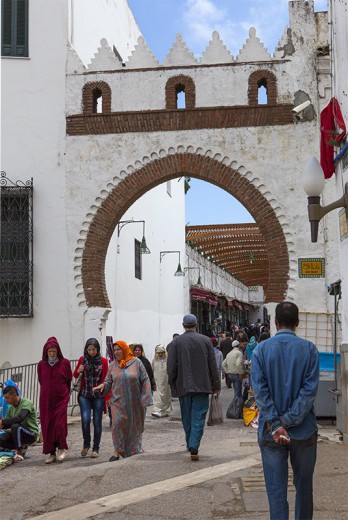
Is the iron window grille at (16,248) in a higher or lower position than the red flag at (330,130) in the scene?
lower

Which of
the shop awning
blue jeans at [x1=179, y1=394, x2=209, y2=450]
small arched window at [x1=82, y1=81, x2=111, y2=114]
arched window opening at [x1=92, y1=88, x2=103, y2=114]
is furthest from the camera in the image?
the shop awning

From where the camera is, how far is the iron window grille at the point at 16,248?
12.4 m

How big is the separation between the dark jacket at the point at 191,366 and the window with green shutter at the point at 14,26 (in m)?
7.92

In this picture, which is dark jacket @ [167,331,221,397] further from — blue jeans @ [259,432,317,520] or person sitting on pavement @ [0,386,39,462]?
blue jeans @ [259,432,317,520]

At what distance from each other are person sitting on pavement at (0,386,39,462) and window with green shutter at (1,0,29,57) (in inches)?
287

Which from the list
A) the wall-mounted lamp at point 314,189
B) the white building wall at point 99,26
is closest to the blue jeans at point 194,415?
the wall-mounted lamp at point 314,189

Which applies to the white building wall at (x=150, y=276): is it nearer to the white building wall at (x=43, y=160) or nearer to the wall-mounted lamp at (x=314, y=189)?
the white building wall at (x=43, y=160)

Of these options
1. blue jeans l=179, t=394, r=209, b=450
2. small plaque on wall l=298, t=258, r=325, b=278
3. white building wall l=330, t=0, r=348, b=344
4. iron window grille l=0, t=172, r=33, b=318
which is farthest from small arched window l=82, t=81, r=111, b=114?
blue jeans l=179, t=394, r=209, b=450

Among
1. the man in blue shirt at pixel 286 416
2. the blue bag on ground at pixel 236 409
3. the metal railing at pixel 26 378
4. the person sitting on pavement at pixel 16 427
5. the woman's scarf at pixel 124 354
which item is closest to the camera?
the man in blue shirt at pixel 286 416

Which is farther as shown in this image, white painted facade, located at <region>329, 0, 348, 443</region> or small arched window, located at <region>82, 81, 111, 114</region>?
small arched window, located at <region>82, 81, 111, 114</region>

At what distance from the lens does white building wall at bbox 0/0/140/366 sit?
1237 centimetres

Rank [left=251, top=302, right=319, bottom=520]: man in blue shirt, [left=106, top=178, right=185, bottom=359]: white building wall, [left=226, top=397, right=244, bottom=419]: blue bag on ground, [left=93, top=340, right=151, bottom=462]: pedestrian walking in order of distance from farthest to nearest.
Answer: [left=106, top=178, right=185, bottom=359]: white building wall
[left=226, top=397, right=244, bottom=419]: blue bag on ground
[left=93, top=340, right=151, bottom=462]: pedestrian walking
[left=251, top=302, right=319, bottom=520]: man in blue shirt

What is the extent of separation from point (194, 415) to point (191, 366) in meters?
0.52

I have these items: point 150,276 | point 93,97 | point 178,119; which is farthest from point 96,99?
point 150,276
